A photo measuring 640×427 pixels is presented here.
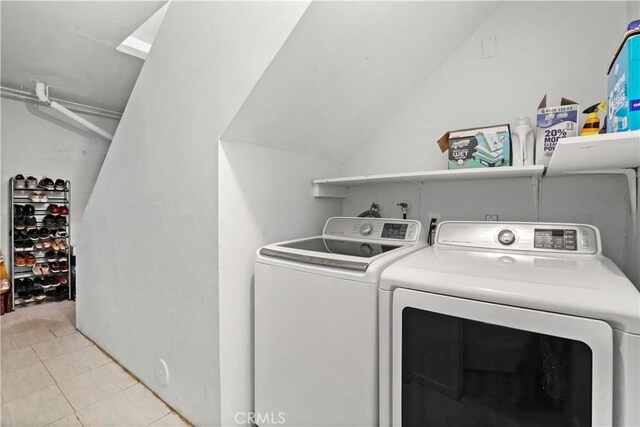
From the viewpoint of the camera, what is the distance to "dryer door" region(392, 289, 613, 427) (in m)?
0.71

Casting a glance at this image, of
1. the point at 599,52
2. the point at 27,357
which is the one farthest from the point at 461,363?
the point at 27,357

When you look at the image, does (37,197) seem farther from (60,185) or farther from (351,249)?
(351,249)

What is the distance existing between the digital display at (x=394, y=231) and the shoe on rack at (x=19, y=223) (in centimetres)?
462

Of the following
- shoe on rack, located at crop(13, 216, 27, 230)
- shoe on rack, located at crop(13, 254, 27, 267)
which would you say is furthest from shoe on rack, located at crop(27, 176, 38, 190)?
shoe on rack, located at crop(13, 254, 27, 267)

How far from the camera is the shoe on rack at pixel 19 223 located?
3624mm

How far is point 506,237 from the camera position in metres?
1.32

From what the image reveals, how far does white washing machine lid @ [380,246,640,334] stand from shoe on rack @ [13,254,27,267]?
193 inches

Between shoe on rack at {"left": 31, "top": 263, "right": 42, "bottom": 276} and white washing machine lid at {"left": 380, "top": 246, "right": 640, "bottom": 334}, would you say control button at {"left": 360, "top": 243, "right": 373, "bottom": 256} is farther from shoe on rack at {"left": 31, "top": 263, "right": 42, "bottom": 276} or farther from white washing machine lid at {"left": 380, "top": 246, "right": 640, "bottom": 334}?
shoe on rack at {"left": 31, "top": 263, "right": 42, "bottom": 276}

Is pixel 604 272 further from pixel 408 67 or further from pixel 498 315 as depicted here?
pixel 408 67

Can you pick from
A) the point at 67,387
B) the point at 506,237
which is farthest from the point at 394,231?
the point at 67,387

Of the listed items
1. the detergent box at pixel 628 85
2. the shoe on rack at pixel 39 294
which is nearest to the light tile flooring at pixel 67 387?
the shoe on rack at pixel 39 294

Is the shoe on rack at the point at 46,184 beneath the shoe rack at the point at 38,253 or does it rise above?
above

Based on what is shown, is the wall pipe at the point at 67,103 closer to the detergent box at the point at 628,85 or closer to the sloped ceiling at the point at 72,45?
the sloped ceiling at the point at 72,45

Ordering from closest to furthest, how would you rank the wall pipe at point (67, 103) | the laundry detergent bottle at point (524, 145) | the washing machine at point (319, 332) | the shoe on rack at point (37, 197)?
1. the washing machine at point (319, 332)
2. the laundry detergent bottle at point (524, 145)
3. the wall pipe at point (67, 103)
4. the shoe on rack at point (37, 197)
